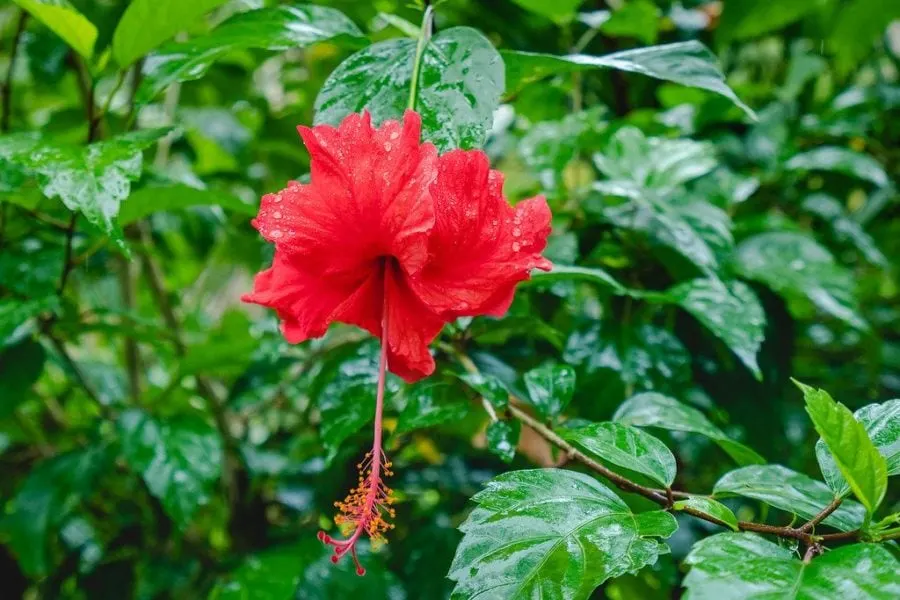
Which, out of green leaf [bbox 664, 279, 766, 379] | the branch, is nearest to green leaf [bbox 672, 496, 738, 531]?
the branch

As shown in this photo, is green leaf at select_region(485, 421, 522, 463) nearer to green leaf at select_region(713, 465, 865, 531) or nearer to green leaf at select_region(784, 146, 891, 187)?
green leaf at select_region(713, 465, 865, 531)

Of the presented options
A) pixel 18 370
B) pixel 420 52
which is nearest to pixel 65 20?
pixel 420 52

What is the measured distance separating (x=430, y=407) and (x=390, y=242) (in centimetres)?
19

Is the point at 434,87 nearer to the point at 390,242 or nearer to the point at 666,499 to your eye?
the point at 390,242

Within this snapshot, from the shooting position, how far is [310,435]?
1202 mm

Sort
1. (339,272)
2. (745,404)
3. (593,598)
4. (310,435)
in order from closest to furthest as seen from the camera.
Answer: (339,272)
(593,598)
(745,404)
(310,435)

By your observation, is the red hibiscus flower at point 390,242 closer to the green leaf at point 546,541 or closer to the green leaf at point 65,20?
the green leaf at point 546,541

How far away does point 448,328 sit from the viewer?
2.23 ft

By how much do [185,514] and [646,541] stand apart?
56 cm

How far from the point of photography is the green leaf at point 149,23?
68 cm

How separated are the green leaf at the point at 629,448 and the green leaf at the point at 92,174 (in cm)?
38

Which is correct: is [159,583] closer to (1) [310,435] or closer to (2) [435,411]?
(1) [310,435]

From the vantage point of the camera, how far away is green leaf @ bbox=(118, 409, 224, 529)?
83cm

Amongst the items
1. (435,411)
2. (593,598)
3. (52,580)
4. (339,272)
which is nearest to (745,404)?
(593,598)
